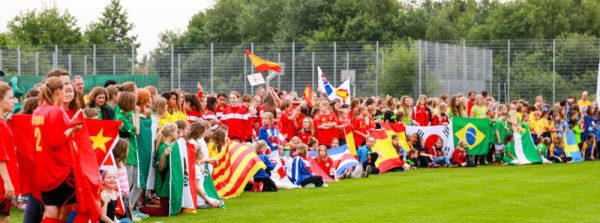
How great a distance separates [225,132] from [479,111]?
11510 mm

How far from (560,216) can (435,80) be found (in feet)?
82.4

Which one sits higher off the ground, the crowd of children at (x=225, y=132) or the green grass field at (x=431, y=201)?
the crowd of children at (x=225, y=132)

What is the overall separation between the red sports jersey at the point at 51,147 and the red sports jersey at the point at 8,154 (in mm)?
264

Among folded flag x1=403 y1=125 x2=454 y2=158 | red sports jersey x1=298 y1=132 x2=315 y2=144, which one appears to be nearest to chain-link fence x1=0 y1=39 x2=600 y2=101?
folded flag x1=403 y1=125 x2=454 y2=158

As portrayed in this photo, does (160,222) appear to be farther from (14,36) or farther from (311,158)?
(14,36)

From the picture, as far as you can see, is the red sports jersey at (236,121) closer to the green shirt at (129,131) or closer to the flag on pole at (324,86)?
the green shirt at (129,131)

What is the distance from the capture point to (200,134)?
1697 cm

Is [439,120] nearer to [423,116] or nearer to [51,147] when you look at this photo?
[423,116]

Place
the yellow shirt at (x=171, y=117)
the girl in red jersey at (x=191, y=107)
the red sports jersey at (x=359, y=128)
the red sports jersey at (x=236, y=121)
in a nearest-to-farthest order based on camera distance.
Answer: the yellow shirt at (x=171, y=117)
the girl in red jersey at (x=191, y=107)
the red sports jersey at (x=236, y=121)
the red sports jersey at (x=359, y=128)

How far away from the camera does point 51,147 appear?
1074 centimetres

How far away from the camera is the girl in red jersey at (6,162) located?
1035cm

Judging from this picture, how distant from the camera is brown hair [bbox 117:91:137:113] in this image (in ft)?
47.9

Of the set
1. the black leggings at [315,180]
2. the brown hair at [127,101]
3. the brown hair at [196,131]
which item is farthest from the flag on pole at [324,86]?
the brown hair at [127,101]

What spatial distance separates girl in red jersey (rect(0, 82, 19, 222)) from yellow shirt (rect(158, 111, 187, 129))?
672 cm
